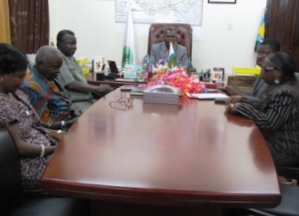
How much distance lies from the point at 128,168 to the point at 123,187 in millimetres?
119

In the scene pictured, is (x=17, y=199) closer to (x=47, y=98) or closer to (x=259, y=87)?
(x=47, y=98)

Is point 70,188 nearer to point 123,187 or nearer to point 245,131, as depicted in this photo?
point 123,187

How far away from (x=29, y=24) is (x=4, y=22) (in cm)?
56

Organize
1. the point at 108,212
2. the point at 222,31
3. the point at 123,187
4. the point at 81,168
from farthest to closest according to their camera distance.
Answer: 1. the point at 222,31
2. the point at 108,212
3. the point at 81,168
4. the point at 123,187

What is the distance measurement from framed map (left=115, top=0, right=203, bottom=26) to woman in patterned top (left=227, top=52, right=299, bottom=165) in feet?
8.89

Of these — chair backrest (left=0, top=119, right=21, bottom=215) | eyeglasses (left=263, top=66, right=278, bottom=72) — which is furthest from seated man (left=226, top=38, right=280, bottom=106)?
chair backrest (left=0, top=119, right=21, bottom=215)

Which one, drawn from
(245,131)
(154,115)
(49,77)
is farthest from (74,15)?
(245,131)

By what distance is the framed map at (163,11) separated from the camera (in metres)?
4.35

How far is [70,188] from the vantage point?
924mm

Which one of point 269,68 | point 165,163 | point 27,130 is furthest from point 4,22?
point 165,163

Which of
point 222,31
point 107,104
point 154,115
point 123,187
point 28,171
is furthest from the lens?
point 222,31

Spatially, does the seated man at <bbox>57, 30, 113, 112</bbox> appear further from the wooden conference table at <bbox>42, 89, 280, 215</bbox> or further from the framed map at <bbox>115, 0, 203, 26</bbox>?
the framed map at <bbox>115, 0, 203, 26</bbox>

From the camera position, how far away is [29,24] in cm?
343

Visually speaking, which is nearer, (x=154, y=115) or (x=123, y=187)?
(x=123, y=187)
